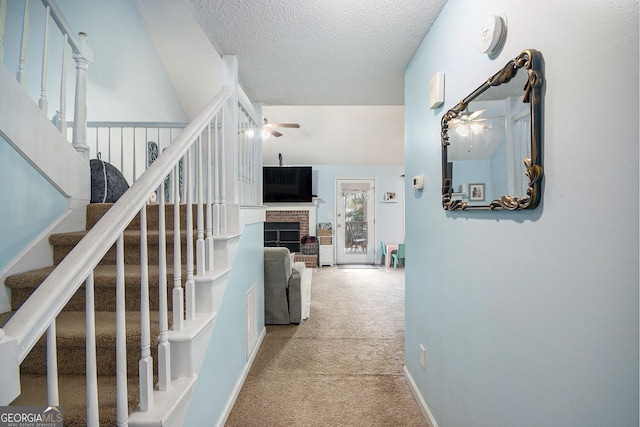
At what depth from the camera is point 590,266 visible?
0.66 m

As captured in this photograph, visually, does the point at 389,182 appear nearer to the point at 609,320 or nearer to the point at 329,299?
the point at 329,299

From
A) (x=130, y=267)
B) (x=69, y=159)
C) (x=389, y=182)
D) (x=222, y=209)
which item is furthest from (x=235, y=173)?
(x=389, y=182)

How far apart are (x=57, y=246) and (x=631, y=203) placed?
7.88 ft

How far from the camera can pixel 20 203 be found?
1527 millimetres

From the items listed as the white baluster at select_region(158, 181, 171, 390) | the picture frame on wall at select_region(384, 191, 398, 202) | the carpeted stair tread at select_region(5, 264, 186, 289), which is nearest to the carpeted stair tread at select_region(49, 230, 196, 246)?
the carpeted stair tread at select_region(5, 264, 186, 289)

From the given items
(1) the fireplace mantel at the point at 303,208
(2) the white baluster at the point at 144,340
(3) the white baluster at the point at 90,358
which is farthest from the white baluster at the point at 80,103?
(1) the fireplace mantel at the point at 303,208

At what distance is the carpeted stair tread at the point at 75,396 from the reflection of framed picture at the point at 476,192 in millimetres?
1474

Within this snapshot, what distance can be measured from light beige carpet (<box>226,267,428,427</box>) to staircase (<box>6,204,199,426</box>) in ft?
2.77

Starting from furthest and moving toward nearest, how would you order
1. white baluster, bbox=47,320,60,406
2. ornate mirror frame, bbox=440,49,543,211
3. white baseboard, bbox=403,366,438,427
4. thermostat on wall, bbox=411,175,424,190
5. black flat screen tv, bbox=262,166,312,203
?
black flat screen tv, bbox=262,166,312,203 < thermostat on wall, bbox=411,175,424,190 < white baseboard, bbox=403,366,438,427 < ornate mirror frame, bbox=440,49,543,211 < white baluster, bbox=47,320,60,406

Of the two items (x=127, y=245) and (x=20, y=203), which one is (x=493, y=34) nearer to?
(x=127, y=245)

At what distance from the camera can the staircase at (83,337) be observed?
1.05 metres

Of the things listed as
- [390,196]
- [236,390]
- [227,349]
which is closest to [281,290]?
[236,390]

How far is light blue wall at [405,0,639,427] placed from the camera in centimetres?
59

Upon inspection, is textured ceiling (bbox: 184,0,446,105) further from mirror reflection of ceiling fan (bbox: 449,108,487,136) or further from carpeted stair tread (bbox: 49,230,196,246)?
carpeted stair tread (bbox: 49,230,196,246)
